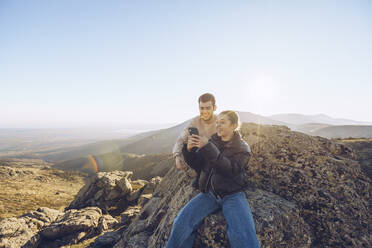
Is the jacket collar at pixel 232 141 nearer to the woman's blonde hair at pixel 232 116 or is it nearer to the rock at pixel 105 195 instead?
the woman's blonde hair at pixel 232 116

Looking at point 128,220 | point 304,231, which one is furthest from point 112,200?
point 304,231

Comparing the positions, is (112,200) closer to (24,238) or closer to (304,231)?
(24,238)

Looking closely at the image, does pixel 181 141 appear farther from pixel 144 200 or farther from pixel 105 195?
pixel 105 195

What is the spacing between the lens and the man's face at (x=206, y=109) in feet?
17.9

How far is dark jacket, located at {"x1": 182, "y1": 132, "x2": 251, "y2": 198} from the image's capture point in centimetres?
388

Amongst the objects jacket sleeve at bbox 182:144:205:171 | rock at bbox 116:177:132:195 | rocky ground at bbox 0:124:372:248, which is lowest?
rock at bbox 116:177:132:195

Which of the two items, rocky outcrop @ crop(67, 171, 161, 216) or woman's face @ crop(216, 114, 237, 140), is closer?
woman's face @ crop(216, 114, 237, 140)

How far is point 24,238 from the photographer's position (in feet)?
30.8

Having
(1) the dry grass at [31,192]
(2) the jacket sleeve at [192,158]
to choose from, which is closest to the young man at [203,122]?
(2) the jacket sleeve at [192,158]

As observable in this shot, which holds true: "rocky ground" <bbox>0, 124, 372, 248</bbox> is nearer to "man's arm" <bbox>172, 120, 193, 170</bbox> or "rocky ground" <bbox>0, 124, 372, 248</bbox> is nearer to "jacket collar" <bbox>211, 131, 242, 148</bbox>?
"man's arm" <bbox>172, 120, 193, 170</bbox>

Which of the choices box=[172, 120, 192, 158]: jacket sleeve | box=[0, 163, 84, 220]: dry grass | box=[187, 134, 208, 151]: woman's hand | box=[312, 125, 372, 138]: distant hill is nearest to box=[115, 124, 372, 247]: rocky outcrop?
box=[172, 120, 192, 158]: jacket sleeve

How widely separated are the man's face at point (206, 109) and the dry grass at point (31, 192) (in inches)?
823

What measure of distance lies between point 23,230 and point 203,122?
41.0 ft

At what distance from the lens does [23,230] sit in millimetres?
9805
